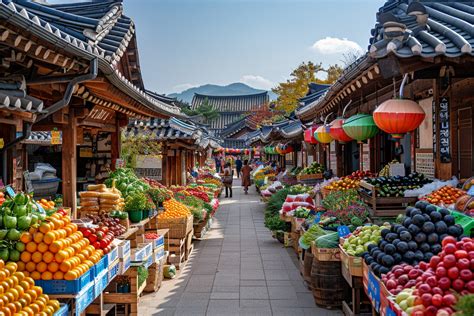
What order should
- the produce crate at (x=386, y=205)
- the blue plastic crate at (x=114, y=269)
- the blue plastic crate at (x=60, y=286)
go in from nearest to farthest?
the blue plastic crate at (x=60, y=286) < the blue plastic crate at (x=114, y=269) < the produce crate at (x=386, y=205)

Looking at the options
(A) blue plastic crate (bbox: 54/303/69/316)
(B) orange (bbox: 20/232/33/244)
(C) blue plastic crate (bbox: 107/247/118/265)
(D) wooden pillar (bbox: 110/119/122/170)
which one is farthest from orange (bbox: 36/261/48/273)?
(D) wooden pillar (bbox: 110/119/122/170)

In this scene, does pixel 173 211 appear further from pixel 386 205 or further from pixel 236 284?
pixel 386 205

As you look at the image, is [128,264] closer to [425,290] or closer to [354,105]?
[425,290]

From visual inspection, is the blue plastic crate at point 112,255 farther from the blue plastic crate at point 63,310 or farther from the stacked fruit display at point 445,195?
the stacked fruit display at point 445,195

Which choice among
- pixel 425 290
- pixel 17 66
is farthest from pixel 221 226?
pixel 425 290

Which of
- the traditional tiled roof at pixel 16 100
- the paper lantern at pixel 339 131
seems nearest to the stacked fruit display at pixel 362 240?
the paper lantern at pixel 339 131

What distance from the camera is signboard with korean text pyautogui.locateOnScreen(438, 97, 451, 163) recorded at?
6.52 meters

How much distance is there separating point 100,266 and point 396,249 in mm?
3003

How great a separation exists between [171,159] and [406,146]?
10937 mm

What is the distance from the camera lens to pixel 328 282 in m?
6.81

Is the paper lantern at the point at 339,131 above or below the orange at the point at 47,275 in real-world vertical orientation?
above

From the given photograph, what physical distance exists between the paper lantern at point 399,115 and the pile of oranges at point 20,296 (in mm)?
4392

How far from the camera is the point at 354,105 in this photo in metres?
12.9

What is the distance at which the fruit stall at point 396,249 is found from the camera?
11.4 feet
